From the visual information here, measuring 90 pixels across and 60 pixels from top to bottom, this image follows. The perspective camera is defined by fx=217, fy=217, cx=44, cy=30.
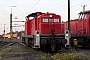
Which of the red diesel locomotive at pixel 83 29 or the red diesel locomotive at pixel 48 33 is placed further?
the red diesel locomotive at pixel 83 29

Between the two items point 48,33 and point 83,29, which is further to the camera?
point 83,29

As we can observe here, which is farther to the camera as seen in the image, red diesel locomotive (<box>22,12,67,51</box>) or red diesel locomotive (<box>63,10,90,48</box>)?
red diesel locomotive (<box>63,10,90,48</box>)

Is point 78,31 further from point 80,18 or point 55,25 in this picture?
point 55,25

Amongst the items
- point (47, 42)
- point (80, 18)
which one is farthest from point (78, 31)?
point (47, 42)

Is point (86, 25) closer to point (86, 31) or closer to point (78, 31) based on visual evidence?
point (86, 31)

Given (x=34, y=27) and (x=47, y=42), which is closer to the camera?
(x=47, y=42)

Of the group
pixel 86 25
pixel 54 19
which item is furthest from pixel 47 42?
pixel 86 25

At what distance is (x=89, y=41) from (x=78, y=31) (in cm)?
230

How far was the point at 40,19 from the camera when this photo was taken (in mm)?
17828

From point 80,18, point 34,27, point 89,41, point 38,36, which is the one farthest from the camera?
point 80,18

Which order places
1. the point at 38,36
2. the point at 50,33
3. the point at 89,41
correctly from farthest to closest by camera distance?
the point at 89,41, the point at 50,33, the point at 38,36

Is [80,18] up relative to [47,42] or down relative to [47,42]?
up

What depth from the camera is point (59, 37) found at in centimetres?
1681

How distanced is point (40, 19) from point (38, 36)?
2.03 metres
